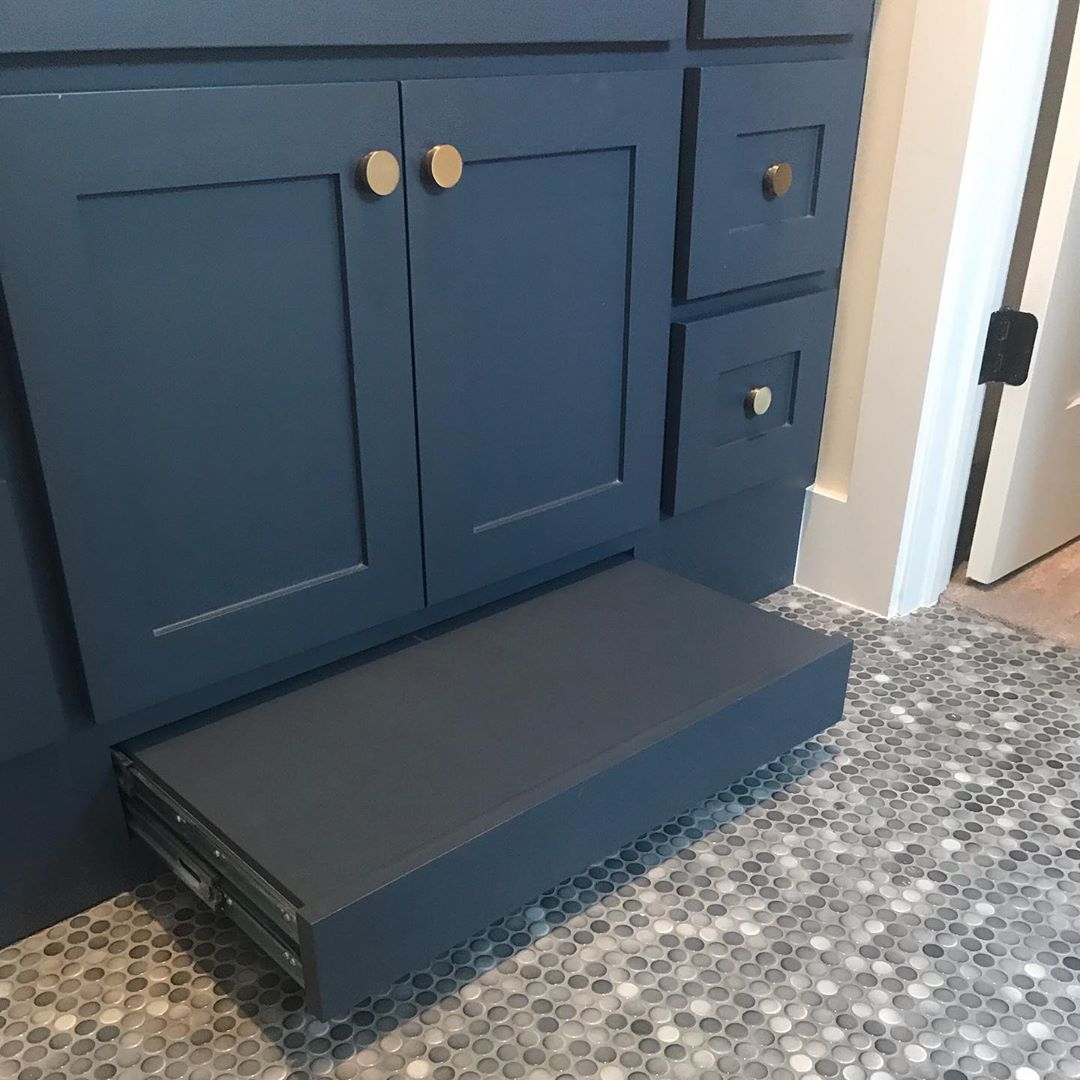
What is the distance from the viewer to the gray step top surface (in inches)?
35.5

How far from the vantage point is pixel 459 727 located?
1.05m

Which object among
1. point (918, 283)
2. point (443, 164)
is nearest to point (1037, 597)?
point (918, 283)

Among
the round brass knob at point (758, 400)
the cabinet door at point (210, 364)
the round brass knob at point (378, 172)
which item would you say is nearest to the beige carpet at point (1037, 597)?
the round brass knob at point (758, 400)

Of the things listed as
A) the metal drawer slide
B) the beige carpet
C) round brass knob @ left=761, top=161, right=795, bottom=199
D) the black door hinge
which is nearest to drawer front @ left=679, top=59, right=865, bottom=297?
round brass knob @ left=761, top=161, right=795, bottom=199

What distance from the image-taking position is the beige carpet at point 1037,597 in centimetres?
158

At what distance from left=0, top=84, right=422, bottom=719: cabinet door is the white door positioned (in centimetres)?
91

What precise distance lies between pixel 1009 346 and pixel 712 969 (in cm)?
95

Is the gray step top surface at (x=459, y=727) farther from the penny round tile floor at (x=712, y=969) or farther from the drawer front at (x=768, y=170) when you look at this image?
the drawer front at (x=768, y=170)

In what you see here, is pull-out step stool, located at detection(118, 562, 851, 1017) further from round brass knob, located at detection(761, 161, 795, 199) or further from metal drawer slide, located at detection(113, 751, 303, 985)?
round brass knob, located at detection(761, 161, 795, 199)

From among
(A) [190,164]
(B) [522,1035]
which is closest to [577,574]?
(B) [522,1035]

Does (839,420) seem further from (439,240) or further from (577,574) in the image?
(439,240)

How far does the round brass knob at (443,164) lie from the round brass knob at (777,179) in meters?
0.44

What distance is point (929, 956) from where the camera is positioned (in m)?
1.03

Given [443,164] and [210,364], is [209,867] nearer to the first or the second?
[210,364]
